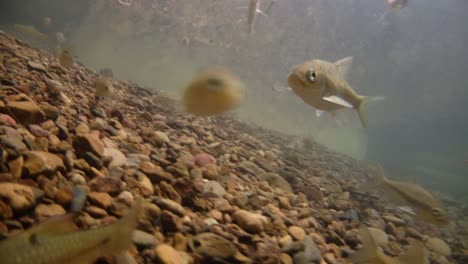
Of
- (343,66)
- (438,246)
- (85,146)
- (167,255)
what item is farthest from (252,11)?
(438,246)

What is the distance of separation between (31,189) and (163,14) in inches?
1178

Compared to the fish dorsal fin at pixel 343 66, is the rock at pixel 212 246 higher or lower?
lower

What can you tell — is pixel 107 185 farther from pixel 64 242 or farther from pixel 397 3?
pixel 397 3

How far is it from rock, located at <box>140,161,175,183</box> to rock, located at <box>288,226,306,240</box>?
3.79 ft

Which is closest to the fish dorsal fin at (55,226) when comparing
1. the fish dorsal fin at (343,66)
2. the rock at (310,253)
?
the rock at (310,253)

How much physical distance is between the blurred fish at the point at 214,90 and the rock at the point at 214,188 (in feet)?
2.49

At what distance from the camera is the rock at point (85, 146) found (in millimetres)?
2377

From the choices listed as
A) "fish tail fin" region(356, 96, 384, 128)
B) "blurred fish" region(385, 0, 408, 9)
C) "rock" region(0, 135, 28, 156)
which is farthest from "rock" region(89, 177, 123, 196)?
"blurred fish" region(385, 0, 408, 9)

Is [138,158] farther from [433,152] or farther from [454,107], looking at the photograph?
[433,152]

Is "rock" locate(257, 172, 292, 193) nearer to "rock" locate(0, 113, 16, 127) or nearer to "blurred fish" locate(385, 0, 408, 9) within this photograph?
"rock" locate(0, 113, 16, 127)

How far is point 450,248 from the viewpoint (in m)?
4.48

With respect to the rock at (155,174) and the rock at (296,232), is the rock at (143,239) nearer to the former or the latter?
the rock at (155,174)

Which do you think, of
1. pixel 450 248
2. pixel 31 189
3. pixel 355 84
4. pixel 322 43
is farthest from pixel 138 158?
pixel 355 84

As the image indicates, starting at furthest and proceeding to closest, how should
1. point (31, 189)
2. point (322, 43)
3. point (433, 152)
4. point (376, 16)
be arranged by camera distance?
point (433, 152) → point (322, 43) → point (376, 16) → point (31, 189)
